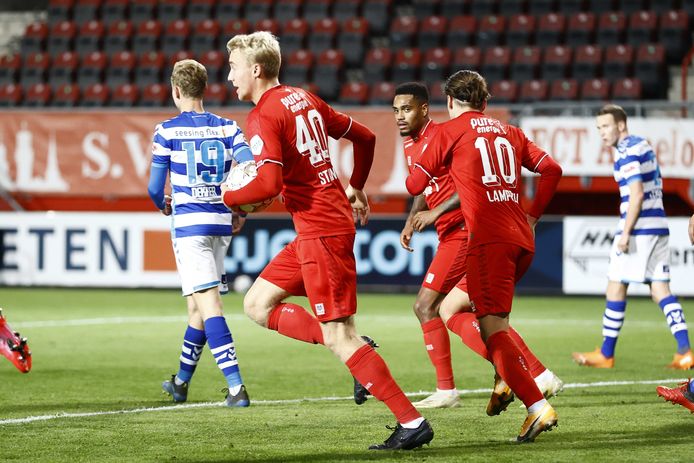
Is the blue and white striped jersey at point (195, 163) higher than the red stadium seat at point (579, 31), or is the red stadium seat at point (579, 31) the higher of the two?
the red stadium seat at point (579, 31)

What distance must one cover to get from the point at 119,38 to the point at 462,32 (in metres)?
6.77

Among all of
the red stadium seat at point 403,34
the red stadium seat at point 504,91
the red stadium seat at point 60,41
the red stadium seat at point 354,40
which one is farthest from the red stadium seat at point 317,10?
the red stadium seat at point 60,41

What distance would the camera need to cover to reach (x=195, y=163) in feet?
24.8

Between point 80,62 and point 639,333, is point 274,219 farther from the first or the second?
point 80,62

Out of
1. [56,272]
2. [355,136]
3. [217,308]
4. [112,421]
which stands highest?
[355,136]

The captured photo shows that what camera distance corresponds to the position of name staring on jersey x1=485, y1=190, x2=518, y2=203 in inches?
240

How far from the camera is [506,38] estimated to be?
70.4ft

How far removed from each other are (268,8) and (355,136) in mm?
17531

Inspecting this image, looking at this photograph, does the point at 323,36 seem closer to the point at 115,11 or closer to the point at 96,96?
the point at 96,96

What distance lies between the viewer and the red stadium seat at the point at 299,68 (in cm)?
2144

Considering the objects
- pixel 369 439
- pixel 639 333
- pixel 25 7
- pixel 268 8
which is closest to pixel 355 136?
pixel 369 439

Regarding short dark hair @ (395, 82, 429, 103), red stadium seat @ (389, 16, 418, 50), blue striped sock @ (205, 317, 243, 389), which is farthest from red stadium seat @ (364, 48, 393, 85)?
blue striped sock @ (205, 317, 243, 389)

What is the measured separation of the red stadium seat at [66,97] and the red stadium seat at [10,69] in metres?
1.40

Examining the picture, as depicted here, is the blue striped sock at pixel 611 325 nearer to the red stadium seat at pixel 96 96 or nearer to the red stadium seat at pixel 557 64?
the red stadium seat at pixel 557 64
